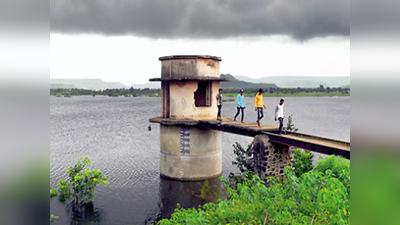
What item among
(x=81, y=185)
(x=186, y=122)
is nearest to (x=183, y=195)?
(x=186, y=122)

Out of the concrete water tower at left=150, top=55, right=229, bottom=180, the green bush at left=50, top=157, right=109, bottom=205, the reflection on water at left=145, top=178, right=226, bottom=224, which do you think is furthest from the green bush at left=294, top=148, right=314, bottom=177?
the green bush at left=50, top=157, right=109, bottom=205

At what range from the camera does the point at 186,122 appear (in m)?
18.6

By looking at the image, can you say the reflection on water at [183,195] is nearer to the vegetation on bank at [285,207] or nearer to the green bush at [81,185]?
the green bush at [81,185]

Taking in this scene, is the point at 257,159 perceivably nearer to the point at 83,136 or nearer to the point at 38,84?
the point at 38,84

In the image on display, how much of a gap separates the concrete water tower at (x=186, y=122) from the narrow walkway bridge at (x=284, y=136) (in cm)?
12

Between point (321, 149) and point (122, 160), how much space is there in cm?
1794

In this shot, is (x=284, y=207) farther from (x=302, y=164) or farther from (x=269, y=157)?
(x=302, y=164)

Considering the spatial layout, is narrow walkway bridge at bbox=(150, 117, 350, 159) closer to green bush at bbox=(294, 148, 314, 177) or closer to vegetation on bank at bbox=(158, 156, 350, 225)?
vegetation on bank at bbox=(158, 156, 350, 225)

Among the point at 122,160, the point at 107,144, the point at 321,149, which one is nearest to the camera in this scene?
the point at 321,149

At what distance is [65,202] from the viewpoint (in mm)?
16703

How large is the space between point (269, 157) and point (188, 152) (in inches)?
252

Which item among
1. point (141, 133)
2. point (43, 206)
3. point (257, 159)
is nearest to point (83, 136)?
point (141, 133)

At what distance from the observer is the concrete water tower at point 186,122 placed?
62.4 feet

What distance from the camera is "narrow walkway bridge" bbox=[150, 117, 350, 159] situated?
35.9 ft
